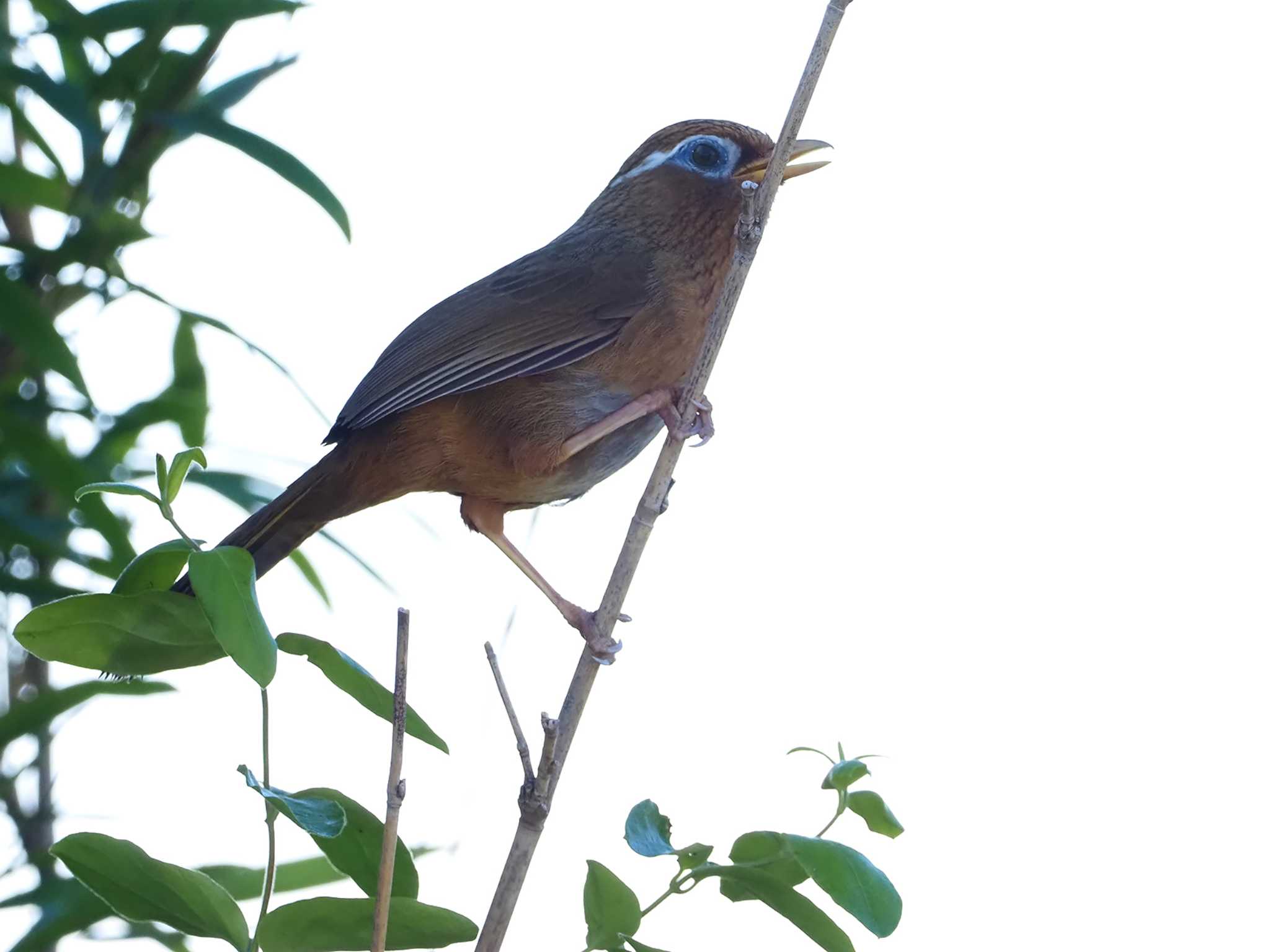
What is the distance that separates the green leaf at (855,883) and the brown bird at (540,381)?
4.21ft

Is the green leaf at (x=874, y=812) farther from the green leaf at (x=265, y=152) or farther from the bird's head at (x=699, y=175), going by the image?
the bird's head at (x=699, y=175)

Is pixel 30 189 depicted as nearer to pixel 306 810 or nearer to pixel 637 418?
pixel 637 418

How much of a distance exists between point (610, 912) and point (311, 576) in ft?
5.55

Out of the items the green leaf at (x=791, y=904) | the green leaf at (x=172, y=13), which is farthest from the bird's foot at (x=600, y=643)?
the green leaf at (x=172, y=13)

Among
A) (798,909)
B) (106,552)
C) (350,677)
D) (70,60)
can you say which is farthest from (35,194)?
(798,909)

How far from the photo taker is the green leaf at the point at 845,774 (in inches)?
55.6

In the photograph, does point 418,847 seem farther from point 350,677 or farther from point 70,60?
point 70,60

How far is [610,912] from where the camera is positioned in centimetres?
142

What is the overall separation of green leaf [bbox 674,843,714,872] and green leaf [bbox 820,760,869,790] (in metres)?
0.14

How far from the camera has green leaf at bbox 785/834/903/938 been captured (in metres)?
1.32

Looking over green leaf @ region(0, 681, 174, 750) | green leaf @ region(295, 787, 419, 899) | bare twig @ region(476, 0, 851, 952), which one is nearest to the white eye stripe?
bare twig @ region(476, 0, 851, 952)

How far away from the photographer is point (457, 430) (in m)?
2.78

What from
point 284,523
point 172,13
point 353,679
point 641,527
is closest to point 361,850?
point 353,679

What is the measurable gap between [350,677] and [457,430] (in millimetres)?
1386
